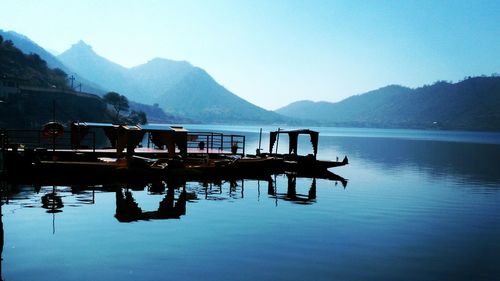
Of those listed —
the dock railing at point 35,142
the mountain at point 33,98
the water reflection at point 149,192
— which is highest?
the mountain at point 33,98

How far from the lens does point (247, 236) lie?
842 inches

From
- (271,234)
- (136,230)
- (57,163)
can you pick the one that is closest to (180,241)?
(136,230)

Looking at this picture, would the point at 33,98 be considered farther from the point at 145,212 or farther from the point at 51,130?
the point at 145,212

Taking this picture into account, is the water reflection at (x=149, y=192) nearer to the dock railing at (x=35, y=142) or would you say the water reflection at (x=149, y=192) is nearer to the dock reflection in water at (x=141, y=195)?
the dock reflection in water at (x=141, y=195)

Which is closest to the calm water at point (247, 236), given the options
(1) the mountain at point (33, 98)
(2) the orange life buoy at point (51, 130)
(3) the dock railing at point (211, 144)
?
(2) the orange life buoy at point (51, 130)

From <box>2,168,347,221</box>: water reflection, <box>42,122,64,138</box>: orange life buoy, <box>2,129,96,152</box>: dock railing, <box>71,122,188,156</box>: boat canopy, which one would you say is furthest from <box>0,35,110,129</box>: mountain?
<box>2,168,347,221</box>: water reflection

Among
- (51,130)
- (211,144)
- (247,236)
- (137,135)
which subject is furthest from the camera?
(211,144)

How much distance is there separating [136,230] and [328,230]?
10171 millimetres

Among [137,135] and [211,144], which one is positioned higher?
[137,135]

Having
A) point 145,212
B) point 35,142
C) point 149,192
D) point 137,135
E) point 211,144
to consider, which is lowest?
point 149,192

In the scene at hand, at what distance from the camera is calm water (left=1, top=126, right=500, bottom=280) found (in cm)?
1596

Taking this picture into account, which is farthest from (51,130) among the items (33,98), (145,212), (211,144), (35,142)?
(33,98)

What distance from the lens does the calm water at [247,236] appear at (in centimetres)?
1596

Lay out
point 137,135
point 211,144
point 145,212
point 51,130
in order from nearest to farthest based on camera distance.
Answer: point 145,212
point 137,135
point 51,130
point 211,144
